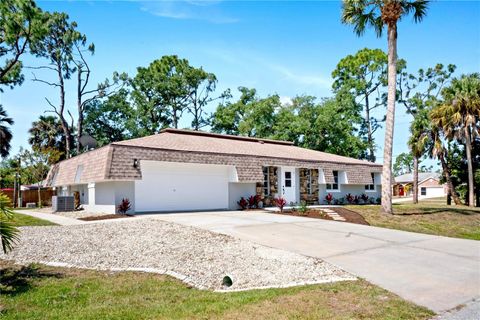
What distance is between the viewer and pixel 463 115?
1139 inches

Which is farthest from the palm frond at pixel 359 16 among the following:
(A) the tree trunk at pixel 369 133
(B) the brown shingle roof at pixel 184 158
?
(A) the tree trunk at pixel 369 133

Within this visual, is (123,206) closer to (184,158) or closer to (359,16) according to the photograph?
(184,158)

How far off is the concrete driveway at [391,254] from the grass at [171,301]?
0.74 meters

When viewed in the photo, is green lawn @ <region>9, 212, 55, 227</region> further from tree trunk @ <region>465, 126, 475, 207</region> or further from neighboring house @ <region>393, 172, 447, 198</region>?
neighboring house @ <region>393, 172, 447, 198</region>

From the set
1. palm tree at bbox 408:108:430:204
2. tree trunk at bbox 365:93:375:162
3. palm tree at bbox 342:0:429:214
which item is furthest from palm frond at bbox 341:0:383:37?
tree trunk at bbox 365:93:375:162

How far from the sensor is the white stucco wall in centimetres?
2077

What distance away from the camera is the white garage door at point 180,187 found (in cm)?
1803

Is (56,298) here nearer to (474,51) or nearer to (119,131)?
(474,51)

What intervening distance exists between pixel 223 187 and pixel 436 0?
46.4ft

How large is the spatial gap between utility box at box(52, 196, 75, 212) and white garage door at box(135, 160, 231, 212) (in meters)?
4.88

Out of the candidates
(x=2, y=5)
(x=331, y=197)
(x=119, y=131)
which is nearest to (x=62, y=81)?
(x=119, y=131)

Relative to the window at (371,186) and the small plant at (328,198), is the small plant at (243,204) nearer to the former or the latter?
the small plant at (328,198)

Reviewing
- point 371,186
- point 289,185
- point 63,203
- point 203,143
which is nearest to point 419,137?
point 371,186

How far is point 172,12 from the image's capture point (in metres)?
10.6
